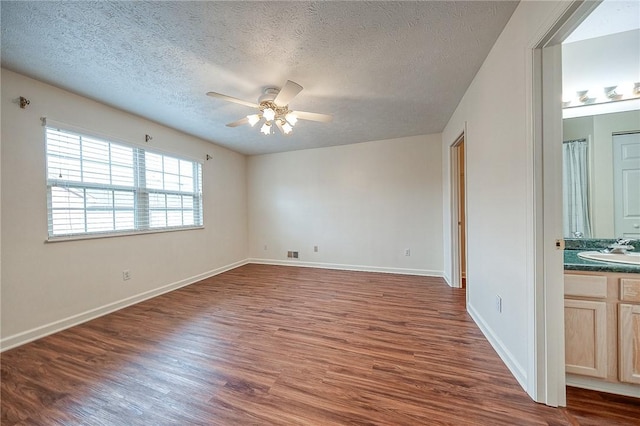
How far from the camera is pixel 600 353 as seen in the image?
140cm

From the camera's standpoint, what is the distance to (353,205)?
14.7ft

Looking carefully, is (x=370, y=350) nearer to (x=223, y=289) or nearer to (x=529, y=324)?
(x=529, y=324)

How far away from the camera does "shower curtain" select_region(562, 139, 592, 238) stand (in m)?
1.94

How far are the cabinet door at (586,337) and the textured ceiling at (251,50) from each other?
6.37 feet

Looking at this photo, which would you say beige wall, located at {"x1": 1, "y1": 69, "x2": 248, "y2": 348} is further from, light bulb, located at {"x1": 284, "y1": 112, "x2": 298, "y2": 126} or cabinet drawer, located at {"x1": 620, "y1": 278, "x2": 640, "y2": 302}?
cabinet drawer, located at {"x1": 620, "y1": 278, "x2": 640, "y2": 302}

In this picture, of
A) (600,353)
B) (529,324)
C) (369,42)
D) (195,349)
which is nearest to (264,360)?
(195,349)

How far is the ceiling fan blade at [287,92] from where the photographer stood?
1.93m

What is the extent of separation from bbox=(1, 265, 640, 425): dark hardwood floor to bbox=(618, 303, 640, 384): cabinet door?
0.54 feet

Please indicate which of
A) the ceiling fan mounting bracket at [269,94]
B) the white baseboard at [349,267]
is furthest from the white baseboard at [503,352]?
the ceiling fan mounting bracket at [269,94]

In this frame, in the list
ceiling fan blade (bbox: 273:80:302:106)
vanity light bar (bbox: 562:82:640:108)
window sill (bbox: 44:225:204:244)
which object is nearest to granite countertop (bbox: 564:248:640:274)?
vanity light bar (bbox: 562:82:640:108)

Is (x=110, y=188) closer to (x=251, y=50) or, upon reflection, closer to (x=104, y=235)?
(x=104, y=235)

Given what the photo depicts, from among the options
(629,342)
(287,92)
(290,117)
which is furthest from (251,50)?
(629,342)

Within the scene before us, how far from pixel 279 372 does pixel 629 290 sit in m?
2.26

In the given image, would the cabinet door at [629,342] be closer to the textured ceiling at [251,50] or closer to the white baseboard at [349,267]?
the textured ceiling at [251,50]
